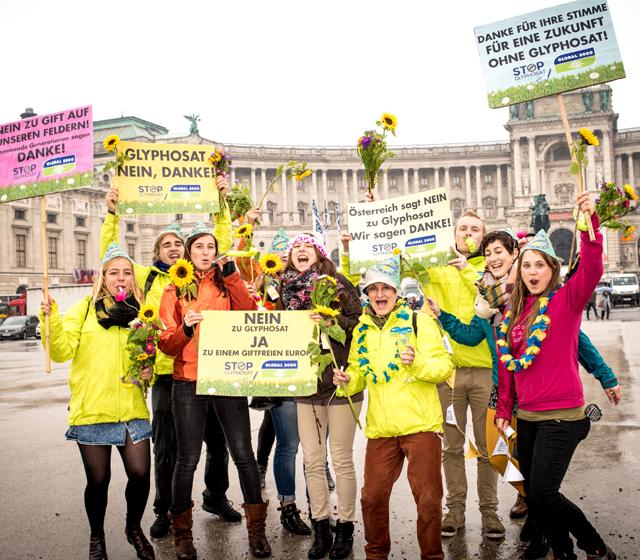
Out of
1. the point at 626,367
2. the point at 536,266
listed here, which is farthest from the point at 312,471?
the point at 626,367

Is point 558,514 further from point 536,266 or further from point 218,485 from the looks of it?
point 218,485

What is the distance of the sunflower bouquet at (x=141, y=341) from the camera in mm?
4430

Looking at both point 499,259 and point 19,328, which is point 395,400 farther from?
point 19,328

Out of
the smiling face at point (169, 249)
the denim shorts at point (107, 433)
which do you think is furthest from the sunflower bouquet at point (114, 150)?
the denim shorts at point (107, 433)

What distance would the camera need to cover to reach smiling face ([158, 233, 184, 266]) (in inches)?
222

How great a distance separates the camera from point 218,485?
5.38 meters

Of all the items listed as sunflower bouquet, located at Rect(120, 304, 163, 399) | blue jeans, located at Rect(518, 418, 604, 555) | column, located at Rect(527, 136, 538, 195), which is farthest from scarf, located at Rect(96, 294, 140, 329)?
column, located at Rect(527, 136, 538, 195)

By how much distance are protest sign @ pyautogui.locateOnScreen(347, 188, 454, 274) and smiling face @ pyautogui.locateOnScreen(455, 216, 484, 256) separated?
0.15 m

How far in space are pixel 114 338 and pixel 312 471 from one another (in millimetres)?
1687

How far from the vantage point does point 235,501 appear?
5.67 meters

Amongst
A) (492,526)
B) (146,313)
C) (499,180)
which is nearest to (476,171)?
(499,180)

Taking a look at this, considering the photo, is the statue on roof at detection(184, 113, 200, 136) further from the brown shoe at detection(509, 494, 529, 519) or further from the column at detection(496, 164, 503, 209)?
the brown shoe at detection(509, 494, 529, 519)

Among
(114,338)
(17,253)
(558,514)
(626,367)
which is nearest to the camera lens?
(558,514)

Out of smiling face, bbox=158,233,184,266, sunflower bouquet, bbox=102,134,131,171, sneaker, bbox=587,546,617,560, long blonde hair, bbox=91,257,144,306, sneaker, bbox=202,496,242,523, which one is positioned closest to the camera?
sneaker, bbox=587,546,617,560
